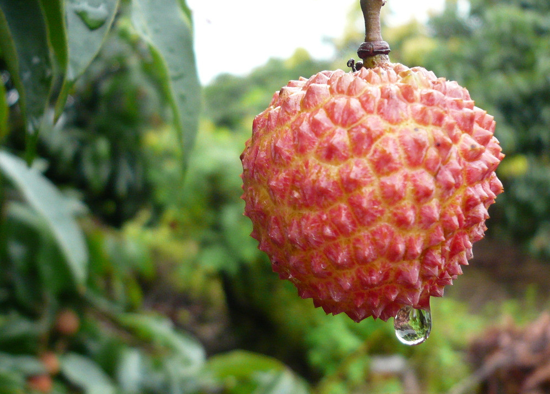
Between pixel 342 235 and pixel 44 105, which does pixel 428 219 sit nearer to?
pixel 342 235

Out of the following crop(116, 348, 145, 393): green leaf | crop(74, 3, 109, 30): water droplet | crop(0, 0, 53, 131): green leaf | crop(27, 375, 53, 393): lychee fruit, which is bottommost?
crop(27, 375, 53, 393): lychee fruit

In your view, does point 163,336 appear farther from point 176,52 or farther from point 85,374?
point 176,52

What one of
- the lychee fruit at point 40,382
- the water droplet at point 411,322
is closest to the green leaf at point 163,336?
the lychee fruit at point 40,382

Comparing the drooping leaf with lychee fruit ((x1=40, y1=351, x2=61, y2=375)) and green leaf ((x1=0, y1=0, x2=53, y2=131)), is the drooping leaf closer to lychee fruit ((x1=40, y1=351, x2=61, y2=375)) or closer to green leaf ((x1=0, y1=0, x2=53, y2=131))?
green leaf ((x1=0, y1=0, x2=53, y2=131))

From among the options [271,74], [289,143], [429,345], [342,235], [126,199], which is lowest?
[429,345]

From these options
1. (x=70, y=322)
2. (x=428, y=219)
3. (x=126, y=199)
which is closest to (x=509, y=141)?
(x=126, y=199)

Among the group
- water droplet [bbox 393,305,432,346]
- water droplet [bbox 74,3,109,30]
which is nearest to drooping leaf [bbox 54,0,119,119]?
water droplet [bbox 74,3,109,30]
